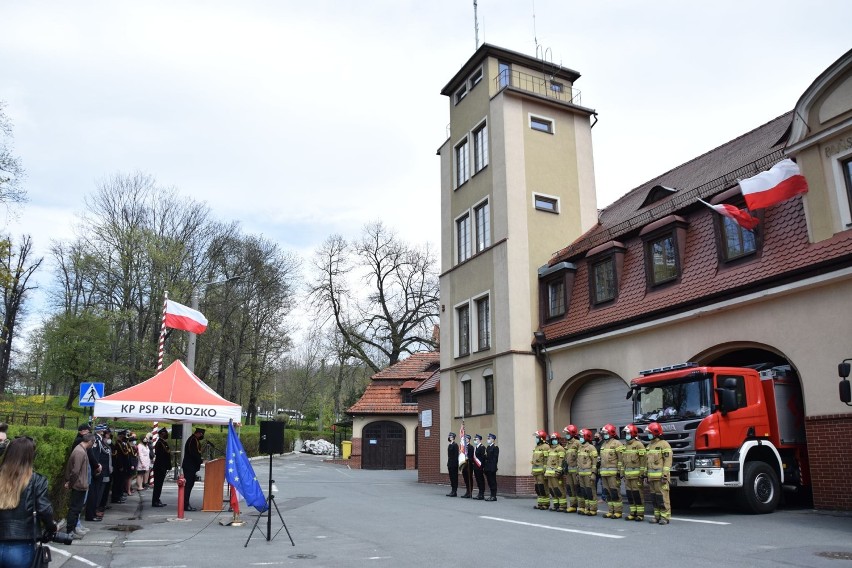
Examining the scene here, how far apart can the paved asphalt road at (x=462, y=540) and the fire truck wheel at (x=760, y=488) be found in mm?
340

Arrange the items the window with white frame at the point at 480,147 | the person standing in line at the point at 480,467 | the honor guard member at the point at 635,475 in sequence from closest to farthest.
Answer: the honor guard member at the point at 635,475 < the person standing in line at the point at 480,467 < the window with white frame at the point at 480,147

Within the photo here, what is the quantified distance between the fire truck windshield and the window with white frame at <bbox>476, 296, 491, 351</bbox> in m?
9.06

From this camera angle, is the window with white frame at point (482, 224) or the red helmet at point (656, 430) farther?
the window with white frame at point (482, 224)

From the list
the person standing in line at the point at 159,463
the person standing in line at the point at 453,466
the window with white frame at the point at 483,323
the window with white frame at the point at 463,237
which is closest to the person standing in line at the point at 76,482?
the person standing in line at the point at 159,463

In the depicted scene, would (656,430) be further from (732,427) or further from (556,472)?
(556,472)

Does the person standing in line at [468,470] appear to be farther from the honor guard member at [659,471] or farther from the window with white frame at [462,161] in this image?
the window with white frame at [462,161]

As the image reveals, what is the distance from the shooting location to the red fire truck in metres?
13.7

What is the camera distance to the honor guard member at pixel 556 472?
1596cm

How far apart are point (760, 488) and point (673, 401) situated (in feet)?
7.69

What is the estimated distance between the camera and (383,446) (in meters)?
42.6

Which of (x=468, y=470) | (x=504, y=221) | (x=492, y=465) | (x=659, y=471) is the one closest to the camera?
(x=659, y=471)

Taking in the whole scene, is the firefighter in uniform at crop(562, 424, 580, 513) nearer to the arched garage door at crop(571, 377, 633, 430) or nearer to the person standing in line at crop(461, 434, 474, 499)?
the arched garage door at crop(571, 377, 633, 430)

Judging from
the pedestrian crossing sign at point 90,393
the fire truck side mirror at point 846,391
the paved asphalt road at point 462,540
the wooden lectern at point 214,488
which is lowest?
the paved asphalt road at point 462,540

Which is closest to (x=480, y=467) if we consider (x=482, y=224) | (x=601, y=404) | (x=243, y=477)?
(x=601, y=404)
